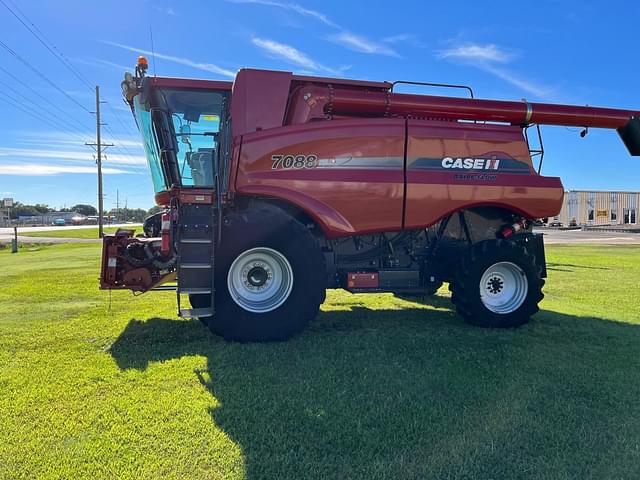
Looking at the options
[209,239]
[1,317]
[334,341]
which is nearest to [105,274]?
[209,239]

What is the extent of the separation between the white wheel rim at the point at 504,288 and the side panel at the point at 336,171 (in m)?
1.43

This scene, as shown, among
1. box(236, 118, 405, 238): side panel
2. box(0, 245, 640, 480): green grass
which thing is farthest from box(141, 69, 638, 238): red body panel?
box(0, 245, 640, 480): green grass

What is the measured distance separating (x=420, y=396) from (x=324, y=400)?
0.73 meters

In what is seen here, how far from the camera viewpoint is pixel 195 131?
5.19m

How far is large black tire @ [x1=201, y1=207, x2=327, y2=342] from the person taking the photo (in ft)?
15.5

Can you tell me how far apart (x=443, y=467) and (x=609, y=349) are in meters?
3.07

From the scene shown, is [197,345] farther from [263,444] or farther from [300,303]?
[263,444]

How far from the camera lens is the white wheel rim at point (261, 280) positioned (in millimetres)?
4906

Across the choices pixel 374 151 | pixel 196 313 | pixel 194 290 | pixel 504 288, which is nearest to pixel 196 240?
pixel 194 290

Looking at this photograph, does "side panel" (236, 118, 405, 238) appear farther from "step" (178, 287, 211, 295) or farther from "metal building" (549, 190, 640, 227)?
"metal building" (549, 190, 640, 227)

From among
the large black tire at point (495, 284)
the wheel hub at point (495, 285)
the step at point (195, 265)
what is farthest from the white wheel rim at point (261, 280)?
the wheel hub at point (495, 285)

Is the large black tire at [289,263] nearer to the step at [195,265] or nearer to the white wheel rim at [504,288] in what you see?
the step at [195,265]

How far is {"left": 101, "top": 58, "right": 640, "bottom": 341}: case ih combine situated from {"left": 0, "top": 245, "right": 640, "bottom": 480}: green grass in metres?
0.57

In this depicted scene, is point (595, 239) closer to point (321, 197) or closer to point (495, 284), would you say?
point (495, 284)
